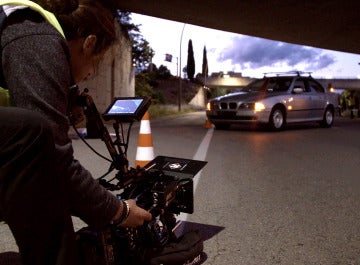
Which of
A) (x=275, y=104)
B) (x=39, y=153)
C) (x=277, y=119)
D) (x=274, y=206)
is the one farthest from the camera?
(x=277, y=119)

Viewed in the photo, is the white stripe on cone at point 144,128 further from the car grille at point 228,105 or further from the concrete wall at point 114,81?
the concrete wall at point 114,81

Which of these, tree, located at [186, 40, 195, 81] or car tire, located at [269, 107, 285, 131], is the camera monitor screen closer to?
car tire, located at [269, 107, 285, 131]

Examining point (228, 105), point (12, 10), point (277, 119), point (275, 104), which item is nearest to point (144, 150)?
point (12, 10)

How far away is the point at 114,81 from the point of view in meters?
21.8

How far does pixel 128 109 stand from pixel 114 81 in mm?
19676

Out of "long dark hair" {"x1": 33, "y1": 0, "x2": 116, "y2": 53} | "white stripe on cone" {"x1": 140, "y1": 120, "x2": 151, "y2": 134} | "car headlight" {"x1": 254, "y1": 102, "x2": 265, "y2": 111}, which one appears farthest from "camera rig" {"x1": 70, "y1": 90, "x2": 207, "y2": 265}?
"car headlight" {"x1": 254, "y1": 102, "x2": 265, "y2": 111}

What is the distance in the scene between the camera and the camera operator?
1.50 meters

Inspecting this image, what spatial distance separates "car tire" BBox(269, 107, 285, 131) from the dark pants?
12522 millimetres

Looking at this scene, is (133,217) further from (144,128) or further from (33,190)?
(144,128)

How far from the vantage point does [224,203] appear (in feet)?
14.6

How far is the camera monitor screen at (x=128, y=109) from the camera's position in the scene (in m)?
2.41

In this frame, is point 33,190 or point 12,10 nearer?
point 33,190

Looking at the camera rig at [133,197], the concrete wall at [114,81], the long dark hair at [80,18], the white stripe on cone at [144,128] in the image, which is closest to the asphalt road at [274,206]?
the camera rig at [133,197]

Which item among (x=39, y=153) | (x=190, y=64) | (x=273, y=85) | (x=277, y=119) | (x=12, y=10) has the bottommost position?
(x=277, y=119)
